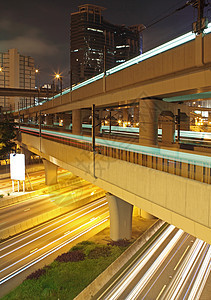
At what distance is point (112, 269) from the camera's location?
1161 centimetres

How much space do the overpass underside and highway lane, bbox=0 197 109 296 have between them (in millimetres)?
6134

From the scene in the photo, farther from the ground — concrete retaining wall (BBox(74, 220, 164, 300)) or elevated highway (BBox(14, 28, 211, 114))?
elevated highway (BBox(14, 28, 211, 114))

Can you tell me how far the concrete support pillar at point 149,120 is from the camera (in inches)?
444

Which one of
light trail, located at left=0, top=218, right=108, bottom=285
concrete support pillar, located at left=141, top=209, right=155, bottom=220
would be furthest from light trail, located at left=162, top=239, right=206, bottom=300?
light trail, located at left=0, top=218, right=108, bottom=285

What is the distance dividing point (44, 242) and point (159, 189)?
11246mm

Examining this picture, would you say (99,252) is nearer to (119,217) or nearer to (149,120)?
(119,217)

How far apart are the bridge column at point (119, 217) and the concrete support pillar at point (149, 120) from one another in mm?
4991

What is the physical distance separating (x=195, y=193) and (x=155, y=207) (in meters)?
1.69

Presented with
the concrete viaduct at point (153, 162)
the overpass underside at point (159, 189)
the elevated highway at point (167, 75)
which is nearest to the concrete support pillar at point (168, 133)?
the concrete viaduct at point (153, 162)

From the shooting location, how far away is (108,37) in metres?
138

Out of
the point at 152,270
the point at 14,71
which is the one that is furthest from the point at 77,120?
the point at 14,71

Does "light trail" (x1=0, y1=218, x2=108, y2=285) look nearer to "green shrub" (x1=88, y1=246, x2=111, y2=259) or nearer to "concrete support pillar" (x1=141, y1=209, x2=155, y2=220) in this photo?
"green shrub" (x1=88, y1=246, x2=111, y2=259)

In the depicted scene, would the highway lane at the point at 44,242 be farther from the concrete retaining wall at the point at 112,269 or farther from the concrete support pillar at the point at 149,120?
the concrete support pillar at the point at 149,120

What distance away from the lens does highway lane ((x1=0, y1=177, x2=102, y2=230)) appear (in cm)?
1903
